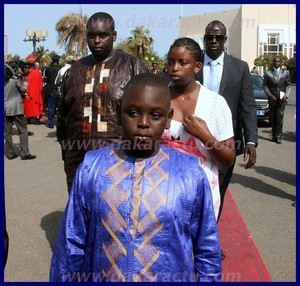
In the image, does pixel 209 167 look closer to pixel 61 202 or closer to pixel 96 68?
pixel 96 68

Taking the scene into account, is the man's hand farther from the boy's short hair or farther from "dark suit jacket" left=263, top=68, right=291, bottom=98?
"dark suit jacket" left=263, top=68, right=291, bottom=98

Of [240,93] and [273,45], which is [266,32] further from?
[240,93]

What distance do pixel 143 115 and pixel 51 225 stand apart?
13.4 feet

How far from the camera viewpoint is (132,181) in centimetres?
222

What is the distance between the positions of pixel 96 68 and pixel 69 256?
1.96m

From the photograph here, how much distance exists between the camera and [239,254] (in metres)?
4.97

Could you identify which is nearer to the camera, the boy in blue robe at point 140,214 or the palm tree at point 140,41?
the boy in blue robe at point 140,214

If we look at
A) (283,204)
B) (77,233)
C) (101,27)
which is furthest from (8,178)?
(77,233)

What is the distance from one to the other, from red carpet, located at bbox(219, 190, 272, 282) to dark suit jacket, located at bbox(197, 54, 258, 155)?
111 centimetres

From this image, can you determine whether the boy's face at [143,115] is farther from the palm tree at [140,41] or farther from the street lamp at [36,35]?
the palm tree at [140,41]

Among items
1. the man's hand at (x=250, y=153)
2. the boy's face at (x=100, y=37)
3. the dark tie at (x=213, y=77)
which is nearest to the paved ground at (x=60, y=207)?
the man's hand at (x=250, y=153)

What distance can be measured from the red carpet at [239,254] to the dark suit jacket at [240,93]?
1114 millimetres

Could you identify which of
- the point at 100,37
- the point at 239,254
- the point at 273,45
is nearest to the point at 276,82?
the point at 239,254

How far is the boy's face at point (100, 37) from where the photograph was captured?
3768 millimetres
